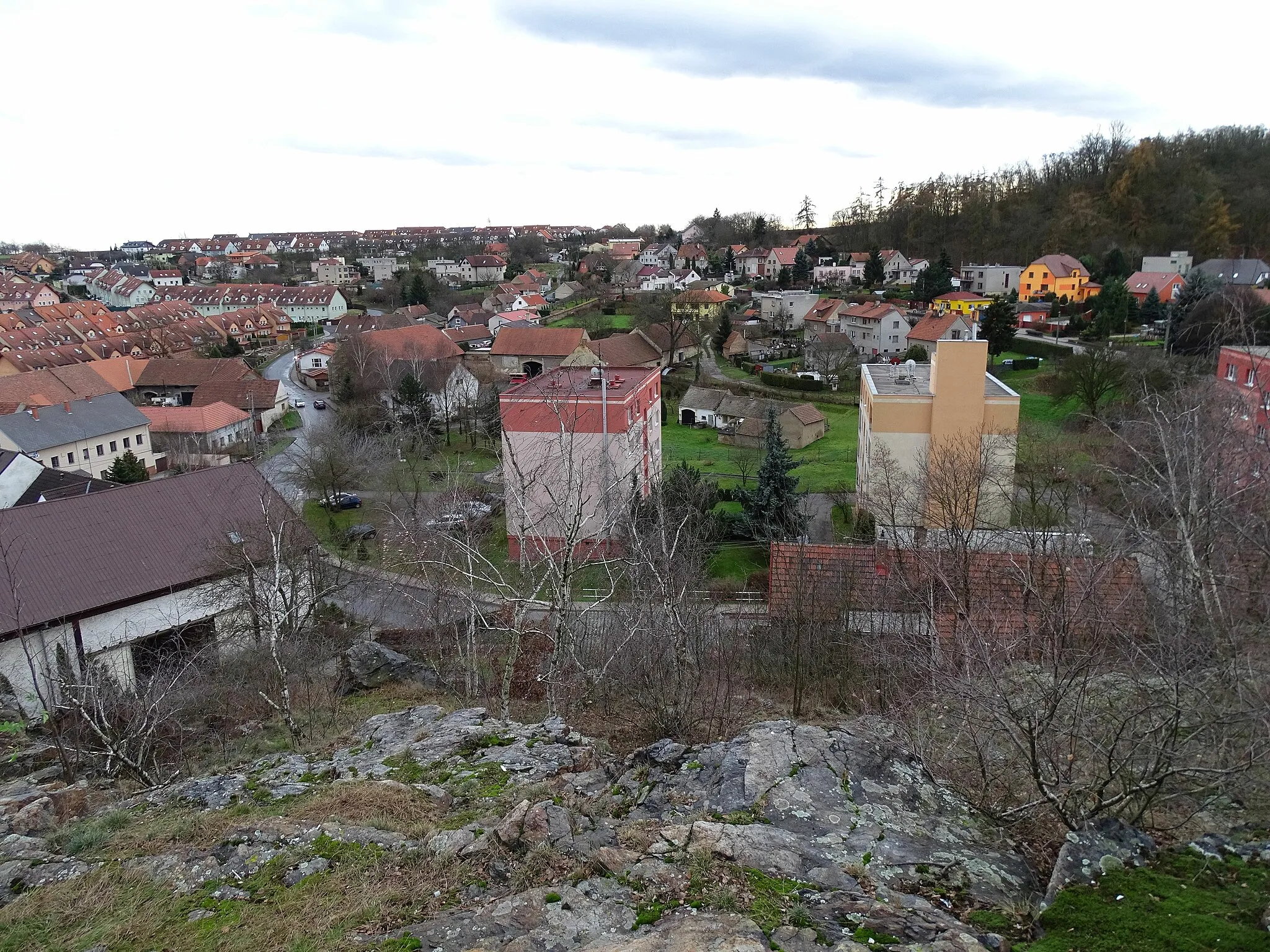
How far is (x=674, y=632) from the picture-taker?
10.5 m

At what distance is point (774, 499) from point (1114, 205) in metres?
58.7

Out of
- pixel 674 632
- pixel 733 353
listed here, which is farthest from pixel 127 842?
pixel 733 353

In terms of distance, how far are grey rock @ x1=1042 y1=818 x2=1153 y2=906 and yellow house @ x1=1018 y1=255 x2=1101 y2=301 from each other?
5896cm

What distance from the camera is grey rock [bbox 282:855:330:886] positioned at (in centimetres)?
532

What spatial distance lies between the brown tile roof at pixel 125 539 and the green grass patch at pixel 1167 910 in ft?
47.9

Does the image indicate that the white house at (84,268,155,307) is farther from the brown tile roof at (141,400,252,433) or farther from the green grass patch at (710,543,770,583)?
the green grass patch at (710,543,770,583)

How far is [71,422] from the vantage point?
33.0 meters

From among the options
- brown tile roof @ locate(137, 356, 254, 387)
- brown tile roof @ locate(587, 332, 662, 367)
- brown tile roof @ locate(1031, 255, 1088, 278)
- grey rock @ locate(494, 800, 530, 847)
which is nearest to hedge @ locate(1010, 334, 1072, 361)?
brown tile roof @ locate(1031, 255, 1088, 278)

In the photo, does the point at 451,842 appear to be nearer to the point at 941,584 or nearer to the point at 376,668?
the point at 376,668

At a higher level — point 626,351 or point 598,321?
point 598,321

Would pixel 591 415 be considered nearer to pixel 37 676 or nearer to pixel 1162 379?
pixel 37 676

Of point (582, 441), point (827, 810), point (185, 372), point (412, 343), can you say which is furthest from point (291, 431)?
point (827, 810)

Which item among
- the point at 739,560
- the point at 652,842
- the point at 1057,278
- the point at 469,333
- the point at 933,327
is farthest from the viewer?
the point at 469,333

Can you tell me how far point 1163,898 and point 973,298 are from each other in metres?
59.4
